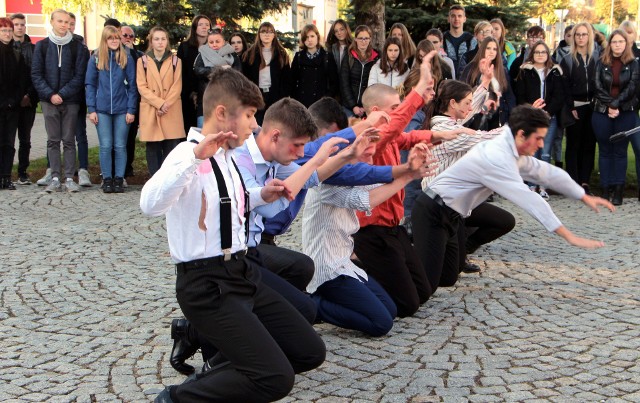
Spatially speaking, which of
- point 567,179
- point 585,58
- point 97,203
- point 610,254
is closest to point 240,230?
point 567,179

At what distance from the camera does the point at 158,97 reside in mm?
12695

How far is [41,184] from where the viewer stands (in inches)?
513

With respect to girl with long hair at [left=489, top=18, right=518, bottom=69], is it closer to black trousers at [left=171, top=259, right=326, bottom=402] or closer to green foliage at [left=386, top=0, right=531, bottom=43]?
green foliage at [left=386, top=0, right=531, bottom=43]

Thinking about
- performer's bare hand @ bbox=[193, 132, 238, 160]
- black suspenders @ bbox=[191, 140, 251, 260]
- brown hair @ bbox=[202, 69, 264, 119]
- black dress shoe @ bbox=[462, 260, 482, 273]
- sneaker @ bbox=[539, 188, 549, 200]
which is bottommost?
black dress shoe @ bbox=[462, 260, 482, 273]

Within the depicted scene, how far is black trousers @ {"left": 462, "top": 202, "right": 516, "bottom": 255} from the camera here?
8281mm

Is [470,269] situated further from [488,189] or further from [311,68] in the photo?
[311,68]

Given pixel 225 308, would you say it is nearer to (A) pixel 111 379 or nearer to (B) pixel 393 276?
(A) pixel 111 379

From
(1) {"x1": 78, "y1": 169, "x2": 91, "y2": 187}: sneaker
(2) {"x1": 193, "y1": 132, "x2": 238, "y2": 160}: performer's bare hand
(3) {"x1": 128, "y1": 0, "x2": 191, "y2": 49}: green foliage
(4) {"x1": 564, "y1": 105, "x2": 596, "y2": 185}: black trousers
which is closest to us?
(2) {"x1": 193, "y1": 132, "x2": 238, "y2": 160}: performer's bare hand

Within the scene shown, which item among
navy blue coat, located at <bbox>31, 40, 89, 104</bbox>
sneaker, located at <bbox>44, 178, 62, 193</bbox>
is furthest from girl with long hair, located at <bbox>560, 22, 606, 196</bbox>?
sneaker, located at <bbox>44, 178, 62, 193</bbox>

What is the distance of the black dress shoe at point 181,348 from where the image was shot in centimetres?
529

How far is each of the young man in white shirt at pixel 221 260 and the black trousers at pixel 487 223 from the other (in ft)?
13.7

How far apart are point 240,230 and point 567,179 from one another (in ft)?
8.52

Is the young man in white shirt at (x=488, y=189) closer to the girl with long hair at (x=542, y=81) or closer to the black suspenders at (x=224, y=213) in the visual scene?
the black suspenders at (x=224, y=213)

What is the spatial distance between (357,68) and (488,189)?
6.63m
